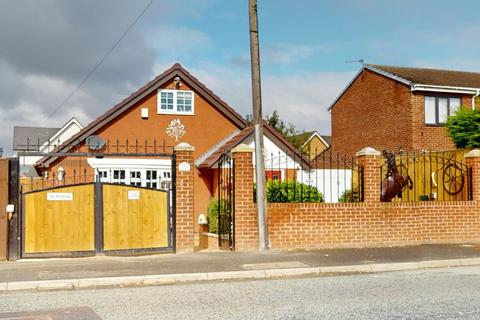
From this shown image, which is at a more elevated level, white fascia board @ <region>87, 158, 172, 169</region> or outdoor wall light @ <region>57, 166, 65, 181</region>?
white fascia board @ <region>87, 158, 172, 169</region>

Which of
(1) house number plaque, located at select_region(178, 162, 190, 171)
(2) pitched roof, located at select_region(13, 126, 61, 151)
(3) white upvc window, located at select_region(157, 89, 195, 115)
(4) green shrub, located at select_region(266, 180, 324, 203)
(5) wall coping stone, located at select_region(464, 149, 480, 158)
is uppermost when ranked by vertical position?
(2) pitched roof, located at select_region(13, 126, 61, 151)

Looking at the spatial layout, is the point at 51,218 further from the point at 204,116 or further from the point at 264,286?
the point at 204,116

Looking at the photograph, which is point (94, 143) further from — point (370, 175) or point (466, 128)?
point (466, 128)

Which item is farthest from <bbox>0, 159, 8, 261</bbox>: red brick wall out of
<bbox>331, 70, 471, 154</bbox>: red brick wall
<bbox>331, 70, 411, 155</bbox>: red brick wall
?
<bbox>331, 70, 411, 155</bbox>: red brick wall

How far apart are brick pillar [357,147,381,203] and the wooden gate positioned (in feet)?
16.1

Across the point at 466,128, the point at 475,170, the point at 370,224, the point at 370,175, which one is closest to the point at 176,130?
the point at 370,175

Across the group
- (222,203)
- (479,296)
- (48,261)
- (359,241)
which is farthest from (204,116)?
(479,296)

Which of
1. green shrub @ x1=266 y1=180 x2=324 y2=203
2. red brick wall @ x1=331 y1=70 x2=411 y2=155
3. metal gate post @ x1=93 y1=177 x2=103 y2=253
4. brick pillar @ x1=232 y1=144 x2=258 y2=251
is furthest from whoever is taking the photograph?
red brick wall @ x1=331 y1=70 x2=411 y2=155

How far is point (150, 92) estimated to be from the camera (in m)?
21.9

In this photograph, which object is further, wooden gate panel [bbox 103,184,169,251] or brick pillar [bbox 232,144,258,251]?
brick pillar [bbox 232,144,258,251]

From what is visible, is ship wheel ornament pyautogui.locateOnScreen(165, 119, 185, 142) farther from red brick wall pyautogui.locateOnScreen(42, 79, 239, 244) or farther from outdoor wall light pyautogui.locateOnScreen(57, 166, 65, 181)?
outdoor wall light pyautogui.locateOnScreen(57, 166, 65, 181)

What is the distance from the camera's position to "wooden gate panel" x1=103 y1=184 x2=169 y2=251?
12.1 m

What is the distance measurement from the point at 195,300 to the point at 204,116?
1504 cm

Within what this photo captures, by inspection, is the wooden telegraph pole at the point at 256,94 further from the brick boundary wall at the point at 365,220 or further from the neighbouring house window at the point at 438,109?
the neighbouring house window at the point at 438,109
